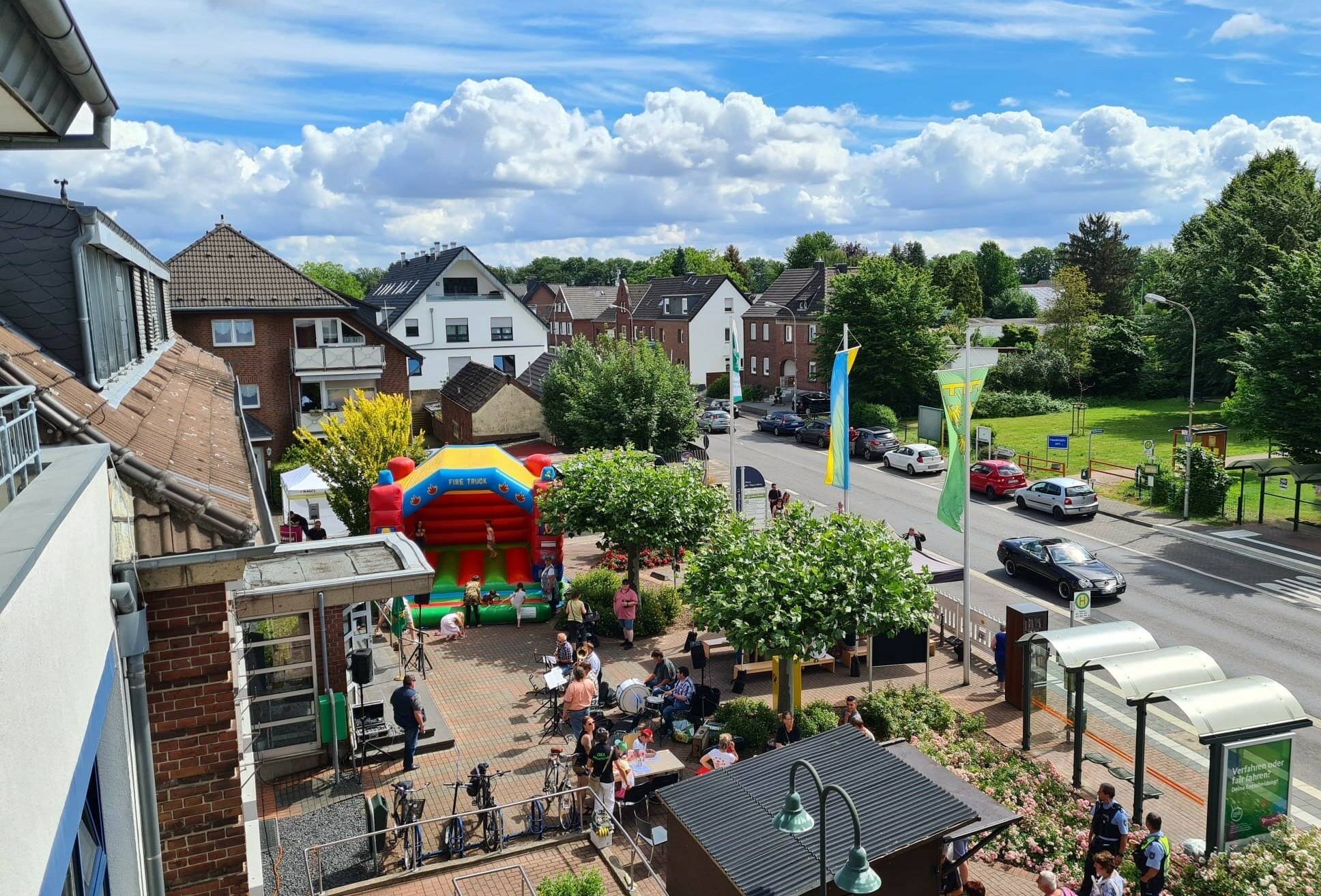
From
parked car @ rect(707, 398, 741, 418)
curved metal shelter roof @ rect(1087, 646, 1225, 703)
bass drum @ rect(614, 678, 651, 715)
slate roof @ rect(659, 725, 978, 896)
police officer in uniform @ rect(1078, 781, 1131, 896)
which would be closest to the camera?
slate roof @ rect(659, 725, 978, 896)

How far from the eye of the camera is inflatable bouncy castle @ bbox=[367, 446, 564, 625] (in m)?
22.1

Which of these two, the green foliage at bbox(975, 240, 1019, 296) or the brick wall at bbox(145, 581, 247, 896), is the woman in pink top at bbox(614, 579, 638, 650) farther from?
the green foliage at bbox(975, 240, 1019, 296)

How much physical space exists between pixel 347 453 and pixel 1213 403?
46543 millimetres

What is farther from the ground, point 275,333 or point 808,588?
point 275,333

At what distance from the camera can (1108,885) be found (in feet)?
33.7

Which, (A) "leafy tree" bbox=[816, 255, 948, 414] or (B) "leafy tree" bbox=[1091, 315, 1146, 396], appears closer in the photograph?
(A) "leafy tree" bbox=[816, 255, 948, 414]

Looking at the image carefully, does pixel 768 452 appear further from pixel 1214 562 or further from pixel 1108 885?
pixel 1108 885

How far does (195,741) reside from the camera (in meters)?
7.26

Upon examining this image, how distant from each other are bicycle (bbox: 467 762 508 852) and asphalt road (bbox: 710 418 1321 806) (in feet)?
37.6

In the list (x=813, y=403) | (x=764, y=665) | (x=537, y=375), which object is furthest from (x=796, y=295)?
(x=764, y=665)

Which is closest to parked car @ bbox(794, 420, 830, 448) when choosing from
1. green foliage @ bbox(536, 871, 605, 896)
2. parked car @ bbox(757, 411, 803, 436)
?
parked car @ bbox(757, 411, 803, 436)

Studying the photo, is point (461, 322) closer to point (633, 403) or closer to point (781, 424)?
point (781, 424)

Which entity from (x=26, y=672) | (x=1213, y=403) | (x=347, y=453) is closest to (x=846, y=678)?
(x=347, y=453)

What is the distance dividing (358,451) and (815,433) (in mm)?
27140
